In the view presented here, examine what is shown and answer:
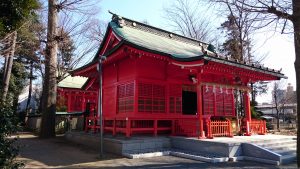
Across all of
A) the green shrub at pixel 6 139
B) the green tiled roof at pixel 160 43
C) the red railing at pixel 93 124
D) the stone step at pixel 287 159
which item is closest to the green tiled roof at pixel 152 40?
the green tiled roof at pixel 160 43

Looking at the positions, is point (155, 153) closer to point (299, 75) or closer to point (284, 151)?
point (284, 151)

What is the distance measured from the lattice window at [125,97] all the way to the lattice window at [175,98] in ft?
7.25

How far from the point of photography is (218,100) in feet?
54.5

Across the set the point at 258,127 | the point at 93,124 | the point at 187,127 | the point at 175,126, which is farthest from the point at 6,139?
the point at 258,127

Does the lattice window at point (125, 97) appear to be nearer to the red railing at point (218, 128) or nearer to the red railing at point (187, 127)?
the red railing at point (187, 127)

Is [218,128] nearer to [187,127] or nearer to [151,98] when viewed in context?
[187,127]

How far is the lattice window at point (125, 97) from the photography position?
14.0m

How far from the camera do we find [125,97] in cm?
1459

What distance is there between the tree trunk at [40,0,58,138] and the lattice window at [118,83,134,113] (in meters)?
5.52

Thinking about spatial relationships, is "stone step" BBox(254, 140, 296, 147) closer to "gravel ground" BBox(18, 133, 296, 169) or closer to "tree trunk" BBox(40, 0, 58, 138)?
"gravel ground" BBox(18, 133, 296, 169)

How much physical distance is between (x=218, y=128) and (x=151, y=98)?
144 inches

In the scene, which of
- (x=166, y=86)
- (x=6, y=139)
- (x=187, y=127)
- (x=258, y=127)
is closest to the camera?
(x=6, y=139)

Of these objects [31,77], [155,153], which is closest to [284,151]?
[155,153]

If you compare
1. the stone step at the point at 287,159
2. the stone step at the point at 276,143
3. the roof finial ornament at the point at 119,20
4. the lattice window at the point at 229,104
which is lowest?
the stone step at the point at 287,159
